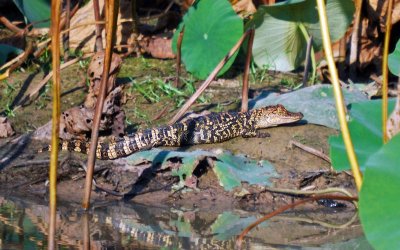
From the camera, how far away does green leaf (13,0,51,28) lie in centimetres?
1059

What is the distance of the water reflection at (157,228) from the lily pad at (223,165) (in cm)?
47

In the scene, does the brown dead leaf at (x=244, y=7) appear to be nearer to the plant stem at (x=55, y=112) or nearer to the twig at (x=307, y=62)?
the twig at (x=307, y=62)

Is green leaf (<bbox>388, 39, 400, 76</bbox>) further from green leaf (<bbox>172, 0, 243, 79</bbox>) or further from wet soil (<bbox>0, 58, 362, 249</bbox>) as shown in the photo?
green leaf (<bbox>172, 0, 243, 79</bbox>)

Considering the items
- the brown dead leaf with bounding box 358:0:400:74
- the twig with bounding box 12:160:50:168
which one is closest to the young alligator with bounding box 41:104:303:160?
the twig with bounding box 12:160:50:168

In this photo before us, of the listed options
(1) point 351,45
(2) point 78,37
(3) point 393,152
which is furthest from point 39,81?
(3) point 393,152

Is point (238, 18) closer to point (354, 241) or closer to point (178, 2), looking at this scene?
point (178, 2)

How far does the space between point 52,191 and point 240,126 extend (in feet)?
14.1

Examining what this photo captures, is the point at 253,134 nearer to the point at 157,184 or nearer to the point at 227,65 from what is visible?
the point at 227,65

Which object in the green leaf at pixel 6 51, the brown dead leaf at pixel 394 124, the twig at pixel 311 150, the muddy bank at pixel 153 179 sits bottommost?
the muddy bank at pixel 153 179

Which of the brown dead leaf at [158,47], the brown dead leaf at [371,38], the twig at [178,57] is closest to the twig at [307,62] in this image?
the brown dead leaf at [371,38]

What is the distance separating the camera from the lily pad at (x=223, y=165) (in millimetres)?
8172

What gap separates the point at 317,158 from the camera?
28.3 ft

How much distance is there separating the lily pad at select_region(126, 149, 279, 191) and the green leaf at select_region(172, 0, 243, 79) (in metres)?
1.50

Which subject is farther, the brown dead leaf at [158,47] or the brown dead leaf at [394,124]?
the brown dead leaf at [158,47]
